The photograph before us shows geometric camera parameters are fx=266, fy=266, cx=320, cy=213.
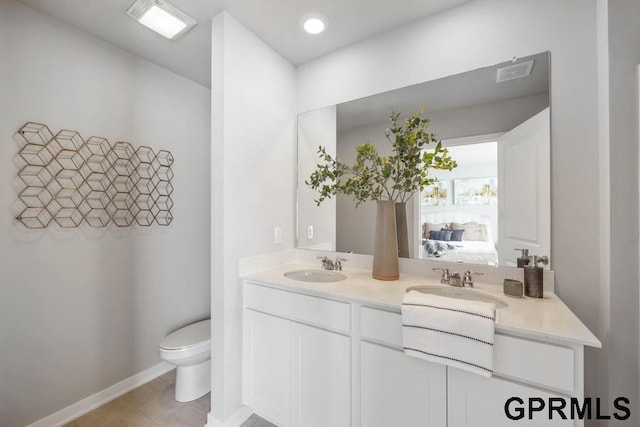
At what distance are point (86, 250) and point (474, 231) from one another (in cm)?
247

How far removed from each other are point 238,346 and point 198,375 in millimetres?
542

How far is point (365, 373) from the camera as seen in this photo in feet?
4.07

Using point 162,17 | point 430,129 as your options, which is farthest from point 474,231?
point 162,17

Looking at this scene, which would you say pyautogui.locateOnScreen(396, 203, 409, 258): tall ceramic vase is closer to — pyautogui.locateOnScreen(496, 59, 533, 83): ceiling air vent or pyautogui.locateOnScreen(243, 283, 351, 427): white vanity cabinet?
pyautogui.locateOnScreen(243, 283, 351, 427): white vanity cabinet

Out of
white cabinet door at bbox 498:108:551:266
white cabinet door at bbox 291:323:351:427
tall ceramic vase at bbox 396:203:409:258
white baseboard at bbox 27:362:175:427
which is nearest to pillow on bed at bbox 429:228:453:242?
tall ceramic vase at bbox 396:203:409:258

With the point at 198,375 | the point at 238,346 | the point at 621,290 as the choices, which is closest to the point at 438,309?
the point at 621,290

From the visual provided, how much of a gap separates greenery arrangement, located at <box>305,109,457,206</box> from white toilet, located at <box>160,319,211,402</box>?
140cm

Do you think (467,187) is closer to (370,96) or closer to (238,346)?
(370,96)

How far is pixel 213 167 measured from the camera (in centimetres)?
163

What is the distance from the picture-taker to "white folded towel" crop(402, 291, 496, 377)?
96cm

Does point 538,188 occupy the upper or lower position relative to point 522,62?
lower

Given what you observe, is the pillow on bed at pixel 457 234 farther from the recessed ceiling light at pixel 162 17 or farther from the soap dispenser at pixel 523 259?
the recessed ceiling light at pixel 162 17

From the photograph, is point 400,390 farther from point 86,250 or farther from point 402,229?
point 86,250

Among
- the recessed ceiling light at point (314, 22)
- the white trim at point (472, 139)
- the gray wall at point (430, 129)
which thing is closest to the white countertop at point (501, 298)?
the gray wall at point (430, 129)
